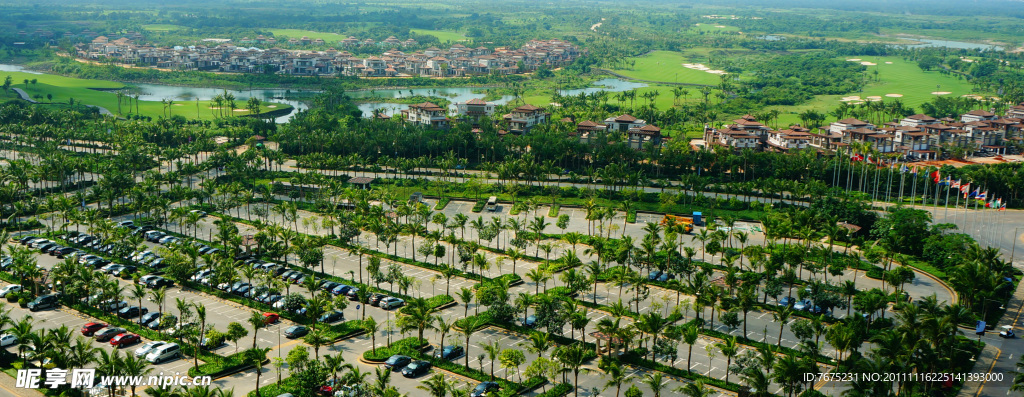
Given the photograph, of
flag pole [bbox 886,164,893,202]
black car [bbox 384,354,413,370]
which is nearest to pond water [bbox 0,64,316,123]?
flag pole [bbox 886,164,893,202]

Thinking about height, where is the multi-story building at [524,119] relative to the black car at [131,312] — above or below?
above

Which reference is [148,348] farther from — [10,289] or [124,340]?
[10,289]

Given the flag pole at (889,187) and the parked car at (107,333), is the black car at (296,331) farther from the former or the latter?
the flag pole at (889,187)

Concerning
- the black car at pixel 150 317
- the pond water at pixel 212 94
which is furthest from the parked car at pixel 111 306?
the pond water at pixel 212 94

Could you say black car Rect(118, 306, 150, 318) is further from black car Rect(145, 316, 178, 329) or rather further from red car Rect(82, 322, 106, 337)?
red car Rect(82, 322, 106, 337)

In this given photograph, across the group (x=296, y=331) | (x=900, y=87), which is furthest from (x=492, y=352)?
(x=900, y=87)
